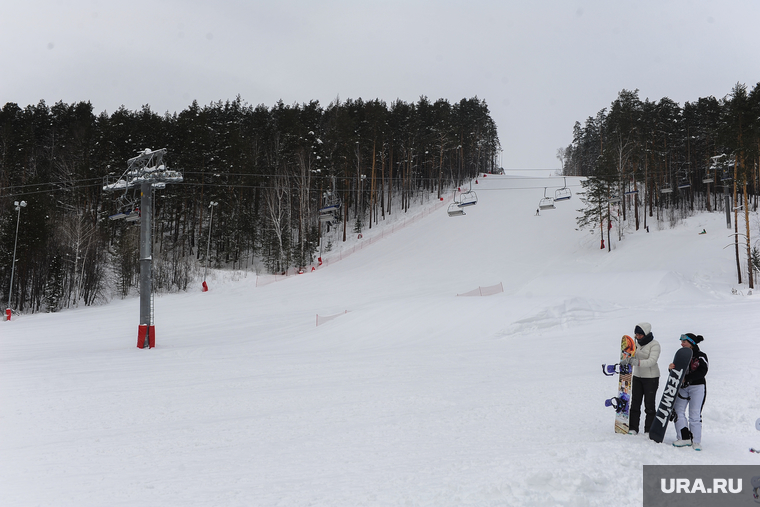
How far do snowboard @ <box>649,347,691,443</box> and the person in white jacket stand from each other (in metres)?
0.24

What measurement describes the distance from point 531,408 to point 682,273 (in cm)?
2384

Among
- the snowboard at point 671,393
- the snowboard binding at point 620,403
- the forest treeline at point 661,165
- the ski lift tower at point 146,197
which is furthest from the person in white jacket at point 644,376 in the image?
the forest treeline at point 661,165

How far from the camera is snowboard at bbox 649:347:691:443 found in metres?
5.90

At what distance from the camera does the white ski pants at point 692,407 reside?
19.3 ft

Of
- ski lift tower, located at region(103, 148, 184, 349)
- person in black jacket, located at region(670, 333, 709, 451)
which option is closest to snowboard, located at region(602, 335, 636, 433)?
person in black jacket, located at region(670, 333, 709, 451)

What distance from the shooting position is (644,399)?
6434mm

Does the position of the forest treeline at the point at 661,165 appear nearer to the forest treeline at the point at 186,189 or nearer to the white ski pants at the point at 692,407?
the forest treeline at the point at 186,189

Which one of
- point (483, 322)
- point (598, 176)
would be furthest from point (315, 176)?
point (483, 322)

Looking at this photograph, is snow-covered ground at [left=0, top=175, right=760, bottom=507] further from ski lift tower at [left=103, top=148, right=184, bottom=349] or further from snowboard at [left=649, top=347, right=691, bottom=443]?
ski lift tower at [left=103, top=148, right=184, bottom=349]

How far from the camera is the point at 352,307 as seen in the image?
24359 mm

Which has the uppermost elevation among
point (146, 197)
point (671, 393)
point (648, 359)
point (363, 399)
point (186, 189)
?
point (186, 189)

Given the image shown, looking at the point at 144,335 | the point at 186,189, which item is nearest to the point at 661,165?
the point at 186,189

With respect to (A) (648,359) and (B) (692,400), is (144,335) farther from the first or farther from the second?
(B) (692,400)

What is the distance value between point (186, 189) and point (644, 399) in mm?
42988
